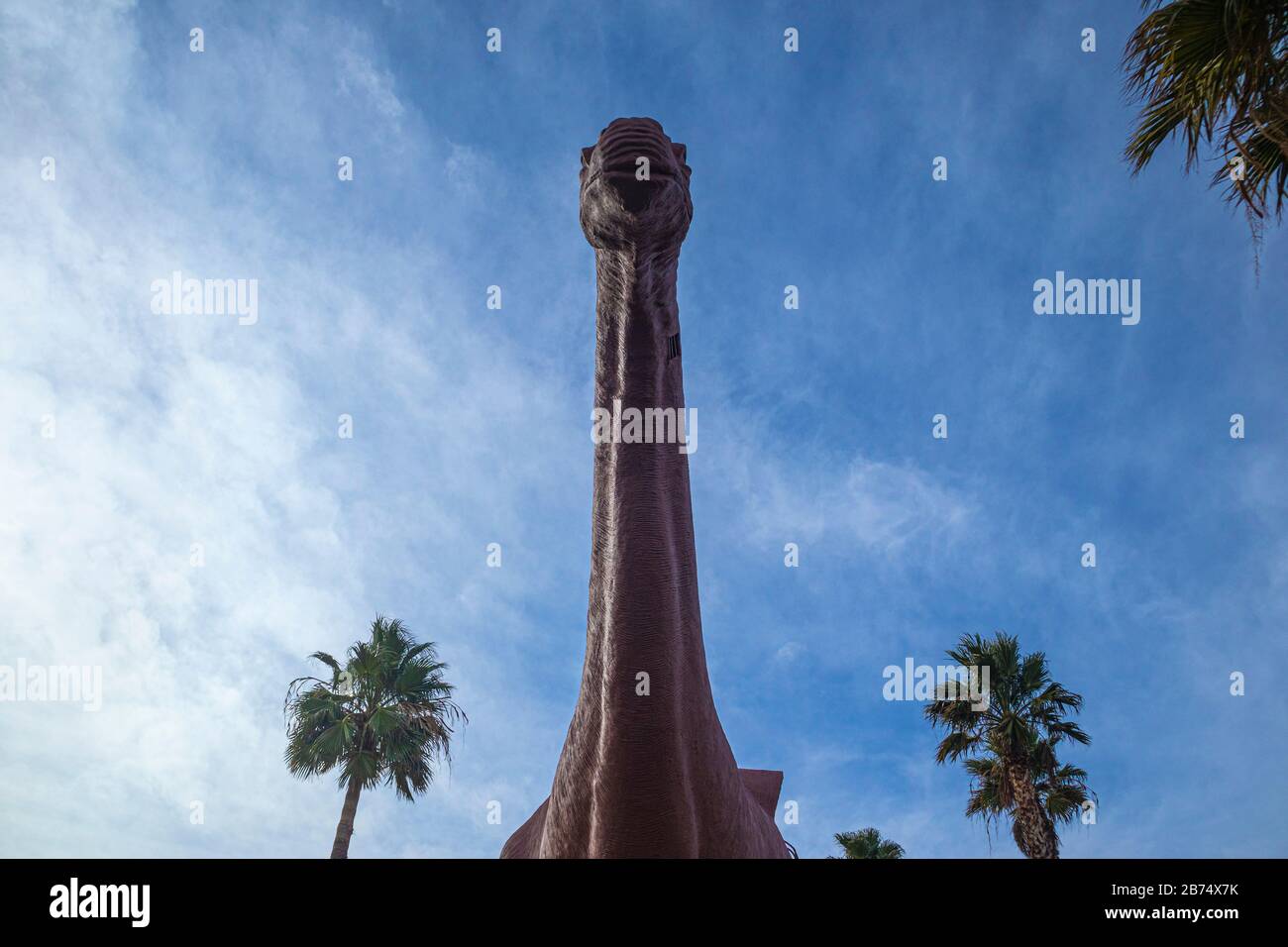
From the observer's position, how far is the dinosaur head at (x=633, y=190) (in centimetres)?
247

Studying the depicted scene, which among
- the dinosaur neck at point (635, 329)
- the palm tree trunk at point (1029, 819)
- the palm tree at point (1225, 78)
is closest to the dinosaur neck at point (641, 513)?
the dinosaur neck at point (635, 329)

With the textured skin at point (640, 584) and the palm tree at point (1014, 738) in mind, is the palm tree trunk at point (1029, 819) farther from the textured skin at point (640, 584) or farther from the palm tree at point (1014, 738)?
the textured skin at point (640, 584)

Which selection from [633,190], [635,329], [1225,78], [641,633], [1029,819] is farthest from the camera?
[1029,819]

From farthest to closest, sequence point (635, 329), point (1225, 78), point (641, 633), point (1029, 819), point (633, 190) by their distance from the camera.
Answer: point (1029, 819) < point (1225, 78) < point (635, 329) < point (641, 633) < point (633, 190)

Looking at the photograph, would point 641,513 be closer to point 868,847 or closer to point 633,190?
point 633,190

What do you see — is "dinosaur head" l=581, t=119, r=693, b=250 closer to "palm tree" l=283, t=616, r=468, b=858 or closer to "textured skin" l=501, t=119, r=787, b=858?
"textured skin" l=501, t=119, r=787, b=858

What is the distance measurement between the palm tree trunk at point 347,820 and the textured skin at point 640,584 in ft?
46.8

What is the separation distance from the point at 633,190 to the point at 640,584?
1278 millimetres

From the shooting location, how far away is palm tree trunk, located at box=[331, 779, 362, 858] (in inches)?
590

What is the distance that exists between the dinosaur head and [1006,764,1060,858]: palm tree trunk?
1458 centimetres

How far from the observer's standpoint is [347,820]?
50.7 ft

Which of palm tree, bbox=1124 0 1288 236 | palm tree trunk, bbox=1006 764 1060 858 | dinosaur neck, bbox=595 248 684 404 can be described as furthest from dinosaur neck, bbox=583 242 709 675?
palm tree trunk, bbox=1006 764 1060 858

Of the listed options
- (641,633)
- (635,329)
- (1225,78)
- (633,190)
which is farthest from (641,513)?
(1225,78)
